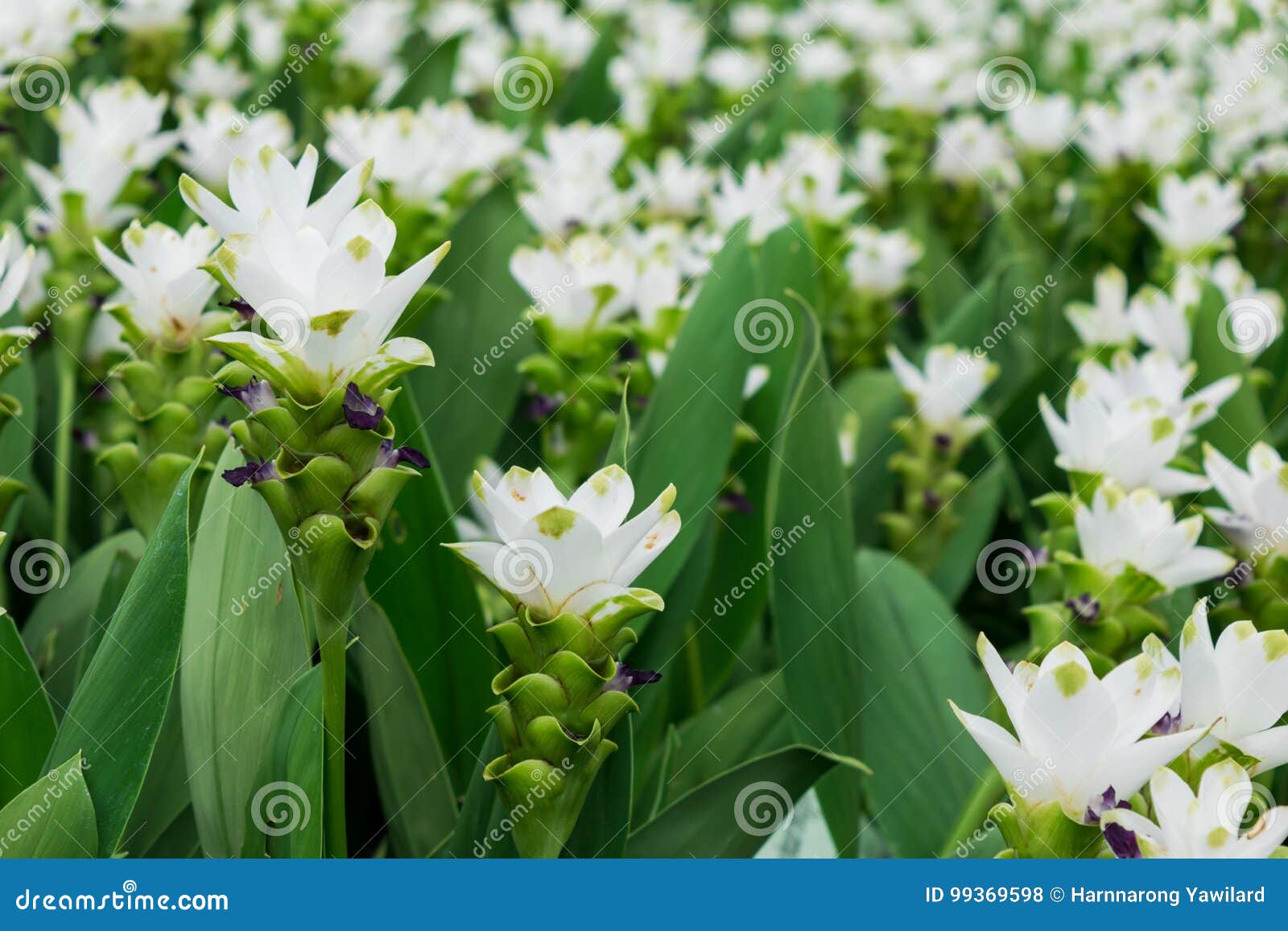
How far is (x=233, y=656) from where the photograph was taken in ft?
3.00

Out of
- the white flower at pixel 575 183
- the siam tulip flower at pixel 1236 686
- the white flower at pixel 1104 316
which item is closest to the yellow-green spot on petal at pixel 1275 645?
the siam tulip flower at pixel 1236 686

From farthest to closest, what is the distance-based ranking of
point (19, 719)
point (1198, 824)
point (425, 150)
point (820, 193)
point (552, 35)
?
point (552, 35) < point (820, 193) < point (425, 150) < point (19, 719) < point (1198, 824)

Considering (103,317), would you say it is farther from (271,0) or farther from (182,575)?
(271,0)

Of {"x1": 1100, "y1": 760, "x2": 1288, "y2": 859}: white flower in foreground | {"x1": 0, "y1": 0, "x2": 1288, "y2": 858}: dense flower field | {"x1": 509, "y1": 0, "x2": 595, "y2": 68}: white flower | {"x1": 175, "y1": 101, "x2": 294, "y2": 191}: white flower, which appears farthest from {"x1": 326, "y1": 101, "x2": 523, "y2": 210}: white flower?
{"x1": 1100, "y1": 760, "x2": 1288, "y2": 859}: white flower in foreground

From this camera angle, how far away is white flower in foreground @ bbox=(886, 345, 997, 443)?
1518 millimetres

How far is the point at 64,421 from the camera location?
1.31 metres

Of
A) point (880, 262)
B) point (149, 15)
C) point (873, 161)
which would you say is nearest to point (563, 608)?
point (880, 262)

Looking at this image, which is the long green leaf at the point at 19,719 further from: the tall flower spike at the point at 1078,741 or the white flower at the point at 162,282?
the tall flower spike at the point at 1078,741

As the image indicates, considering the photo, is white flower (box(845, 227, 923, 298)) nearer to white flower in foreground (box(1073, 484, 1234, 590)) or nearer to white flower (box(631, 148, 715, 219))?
white flower (box(631, 148, 715, 219))

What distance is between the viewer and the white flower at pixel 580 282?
1.32m

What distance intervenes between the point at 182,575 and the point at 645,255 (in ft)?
2.66

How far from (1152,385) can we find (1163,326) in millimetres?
337

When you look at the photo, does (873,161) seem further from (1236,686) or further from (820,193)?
(1236,686)

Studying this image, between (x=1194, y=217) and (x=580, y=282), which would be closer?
(x=580, y=282)
